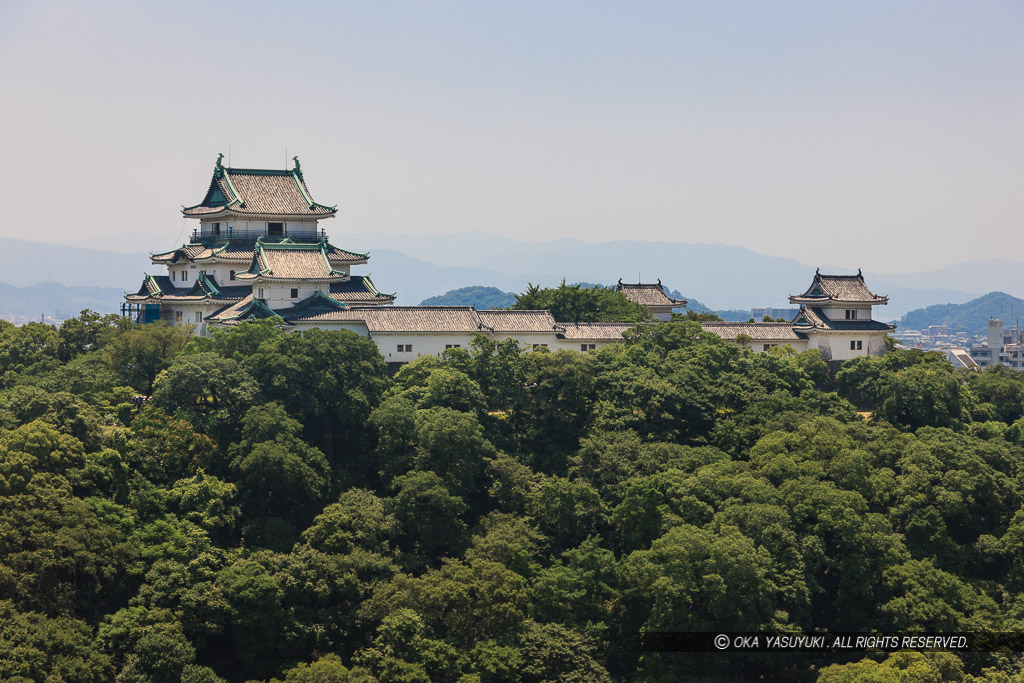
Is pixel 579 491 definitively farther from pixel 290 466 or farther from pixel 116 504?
pixel 116 504

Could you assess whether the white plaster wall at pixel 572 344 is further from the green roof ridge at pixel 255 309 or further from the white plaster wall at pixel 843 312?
the green roof ridge at pixel 255 309

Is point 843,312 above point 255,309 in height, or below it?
below

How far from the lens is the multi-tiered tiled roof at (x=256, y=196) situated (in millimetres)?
39188

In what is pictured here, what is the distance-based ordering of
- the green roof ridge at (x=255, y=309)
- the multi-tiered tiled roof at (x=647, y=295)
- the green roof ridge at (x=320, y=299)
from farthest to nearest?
the multi-tiered tiled roof at (x=647, y=295), the green roof ridge at (x=320, y=299), the green roof ridge at (x=255, y=309)

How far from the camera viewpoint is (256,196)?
39844mm

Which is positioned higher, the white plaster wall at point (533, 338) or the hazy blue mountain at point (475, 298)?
the hazy blue mountain at point (475, 298)

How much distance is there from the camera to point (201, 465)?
2841cm

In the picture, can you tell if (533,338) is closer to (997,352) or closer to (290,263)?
(290,263)

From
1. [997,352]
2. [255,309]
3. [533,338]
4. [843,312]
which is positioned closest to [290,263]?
[255,309]

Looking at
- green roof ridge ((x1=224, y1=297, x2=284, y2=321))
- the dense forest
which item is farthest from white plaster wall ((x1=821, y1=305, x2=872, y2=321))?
green roof ridge ((x1=224, y1=297, x2=284, y2=321))

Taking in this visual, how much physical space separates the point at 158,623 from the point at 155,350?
36.8 ft

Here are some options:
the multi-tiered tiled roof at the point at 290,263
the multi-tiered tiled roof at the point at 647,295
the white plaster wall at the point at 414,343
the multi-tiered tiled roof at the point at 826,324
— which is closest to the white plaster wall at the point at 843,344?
the multi-tiered tiled roof at the point at 826,324

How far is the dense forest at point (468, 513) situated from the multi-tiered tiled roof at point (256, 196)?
21.6 ft

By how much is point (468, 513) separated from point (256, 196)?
16.2 metres
